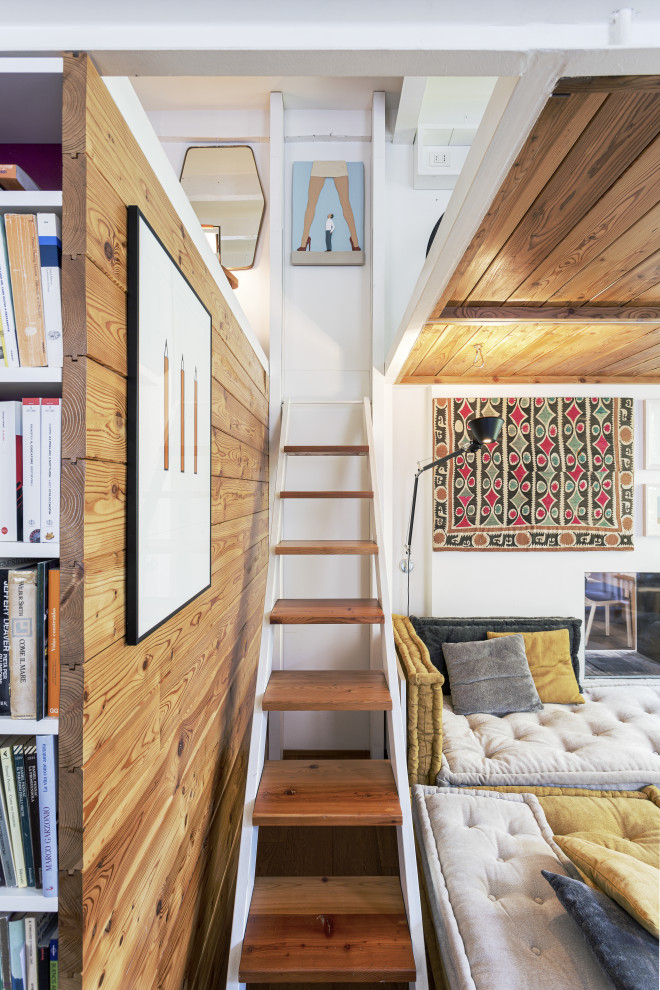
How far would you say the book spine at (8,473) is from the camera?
761 millimetres

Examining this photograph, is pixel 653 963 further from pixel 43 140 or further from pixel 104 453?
pixel 43 140

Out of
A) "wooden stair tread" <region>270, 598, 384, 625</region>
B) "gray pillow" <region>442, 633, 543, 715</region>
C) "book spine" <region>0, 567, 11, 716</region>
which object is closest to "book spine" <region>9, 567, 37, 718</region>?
"book spine" <region>0, 567, 11, 716</region>

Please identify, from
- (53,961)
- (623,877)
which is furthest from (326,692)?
(53,961)

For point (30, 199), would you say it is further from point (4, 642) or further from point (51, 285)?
point (4, 642)

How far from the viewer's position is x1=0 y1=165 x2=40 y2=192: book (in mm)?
791

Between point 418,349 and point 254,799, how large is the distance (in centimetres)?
198

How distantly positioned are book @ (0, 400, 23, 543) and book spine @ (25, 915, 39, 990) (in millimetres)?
575

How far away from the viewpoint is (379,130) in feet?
9.00

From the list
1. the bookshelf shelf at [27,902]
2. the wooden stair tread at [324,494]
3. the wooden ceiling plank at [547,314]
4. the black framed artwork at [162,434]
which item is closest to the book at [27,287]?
the black framed artwork at [162,434]

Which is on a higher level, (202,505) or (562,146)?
(562,146)

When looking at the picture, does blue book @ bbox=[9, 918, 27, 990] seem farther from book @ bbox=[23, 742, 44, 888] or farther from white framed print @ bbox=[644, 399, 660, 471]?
white framed print @ bbox=[644, 399, 660, 471]

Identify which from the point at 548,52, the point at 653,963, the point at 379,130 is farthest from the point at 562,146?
the point at 379,130

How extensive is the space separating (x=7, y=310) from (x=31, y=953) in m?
0.95

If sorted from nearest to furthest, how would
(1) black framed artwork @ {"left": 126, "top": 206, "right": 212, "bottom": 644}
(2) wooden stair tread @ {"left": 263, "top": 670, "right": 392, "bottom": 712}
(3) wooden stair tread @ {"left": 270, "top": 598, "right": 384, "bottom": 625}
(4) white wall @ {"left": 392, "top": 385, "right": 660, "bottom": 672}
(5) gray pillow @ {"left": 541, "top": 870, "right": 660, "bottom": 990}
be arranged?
1. (1) black framed artwork @ {"left": 126, "top": 206, "right": 212, "bottom": 644}
2. (5) gray pillow @ {"left": 541, "top": 870, "right": 660, "bottom": 990}
3. (2) wooden stair tread @ {"left": 263, "top": 670, "right": 392, "bottom": 712}
4. (3) wooden stair tread @ {"left": 270, "top": 598, "right": 384, "bottom": 625}
5. (4) white wall @ {"left": 392, "top": 385, "right": 660, "bottom": 672}
